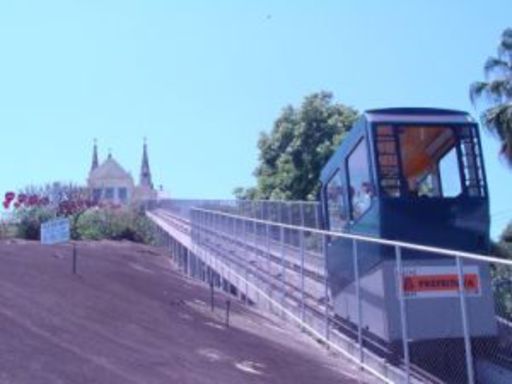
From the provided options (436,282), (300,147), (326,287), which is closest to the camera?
(436,282)

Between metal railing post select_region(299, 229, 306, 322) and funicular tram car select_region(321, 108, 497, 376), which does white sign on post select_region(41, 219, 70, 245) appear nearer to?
metal railing post select_region(299, 229, 306, 322)

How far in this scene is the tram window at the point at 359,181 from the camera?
1520cm

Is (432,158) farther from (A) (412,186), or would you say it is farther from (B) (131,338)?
(B) (131,338)

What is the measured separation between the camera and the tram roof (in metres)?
15.2

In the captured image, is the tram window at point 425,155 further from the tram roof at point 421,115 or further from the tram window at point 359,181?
the tram window at point 359,181

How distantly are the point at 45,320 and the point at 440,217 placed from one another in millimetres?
6384

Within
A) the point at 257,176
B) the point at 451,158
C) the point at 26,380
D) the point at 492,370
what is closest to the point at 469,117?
the point at 451,158

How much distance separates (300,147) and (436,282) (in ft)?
120

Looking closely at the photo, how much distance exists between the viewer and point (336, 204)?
17375mm

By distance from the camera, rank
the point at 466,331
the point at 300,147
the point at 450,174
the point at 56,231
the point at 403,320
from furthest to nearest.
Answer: the point at 300,147, the point at 56,231, the point at 450,174, the point at 403,320, the point at 466,331

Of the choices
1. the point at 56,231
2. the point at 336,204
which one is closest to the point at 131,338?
the point at 56,231

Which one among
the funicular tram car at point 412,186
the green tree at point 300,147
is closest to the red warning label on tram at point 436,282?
the funicular tram car at point 412,186

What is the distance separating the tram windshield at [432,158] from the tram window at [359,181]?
40cm

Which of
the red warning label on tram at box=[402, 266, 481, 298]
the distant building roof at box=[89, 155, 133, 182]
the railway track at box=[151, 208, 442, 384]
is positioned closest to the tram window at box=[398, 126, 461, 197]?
the railway track at box=[151, 208, 442, 384]
